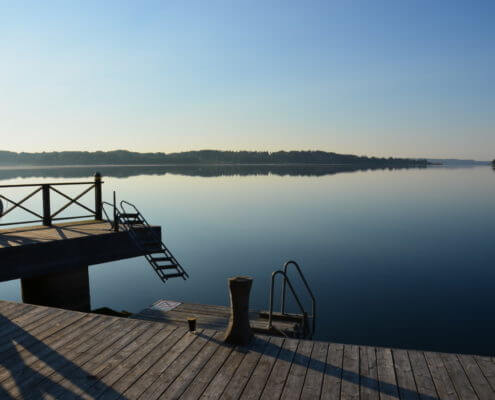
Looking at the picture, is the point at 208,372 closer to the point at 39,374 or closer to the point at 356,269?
the point at 39,374

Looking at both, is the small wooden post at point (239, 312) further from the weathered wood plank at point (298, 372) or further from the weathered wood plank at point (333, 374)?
the weathered wood plank at point (333, 374)

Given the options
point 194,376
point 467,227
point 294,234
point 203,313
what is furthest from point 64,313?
point 467,227

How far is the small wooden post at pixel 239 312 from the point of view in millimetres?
5660

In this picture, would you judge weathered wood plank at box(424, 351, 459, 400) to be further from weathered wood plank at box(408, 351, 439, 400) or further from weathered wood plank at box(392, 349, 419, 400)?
weathered wood plank at box(392, 349, 419, 400)

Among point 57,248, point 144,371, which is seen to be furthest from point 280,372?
point 57,248

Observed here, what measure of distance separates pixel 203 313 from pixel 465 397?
28.1ft

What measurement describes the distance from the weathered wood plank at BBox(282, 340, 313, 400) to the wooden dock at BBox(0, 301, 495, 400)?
12 millimetres

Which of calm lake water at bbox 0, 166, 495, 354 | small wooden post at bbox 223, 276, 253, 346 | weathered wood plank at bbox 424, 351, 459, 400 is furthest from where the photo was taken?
calm lake water at bbox 0, 166, 495, 354

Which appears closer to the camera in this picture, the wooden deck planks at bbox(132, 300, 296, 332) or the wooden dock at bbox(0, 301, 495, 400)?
the wooden dock at bbox(0, 301, 495, 400)

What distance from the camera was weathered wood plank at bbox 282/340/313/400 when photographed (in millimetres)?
4449

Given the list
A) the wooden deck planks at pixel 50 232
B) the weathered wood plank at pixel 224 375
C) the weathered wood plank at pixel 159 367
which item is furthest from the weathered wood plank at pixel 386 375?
the wooden deck planks at pixel 50 232

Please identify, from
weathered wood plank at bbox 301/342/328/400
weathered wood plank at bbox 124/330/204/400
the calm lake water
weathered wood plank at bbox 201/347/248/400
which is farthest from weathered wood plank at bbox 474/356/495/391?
the calm lake water

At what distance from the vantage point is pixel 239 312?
569cm

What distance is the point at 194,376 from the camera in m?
4.86
